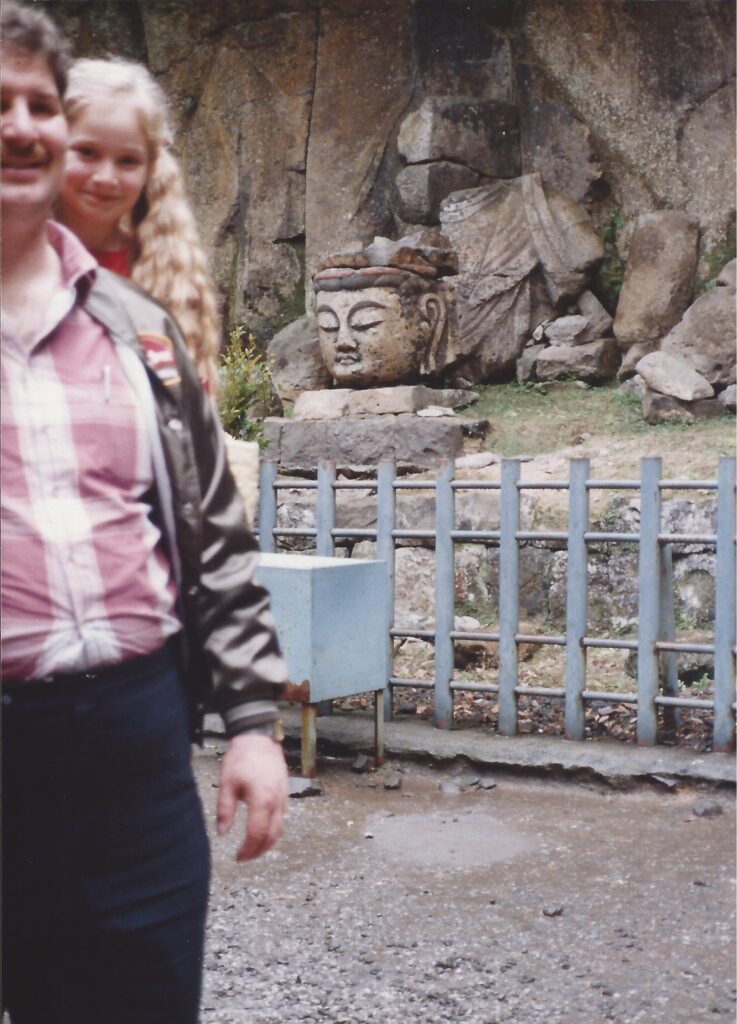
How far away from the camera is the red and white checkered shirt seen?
1.16 metres

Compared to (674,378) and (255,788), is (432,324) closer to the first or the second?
(674,378)

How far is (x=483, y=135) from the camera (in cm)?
1158

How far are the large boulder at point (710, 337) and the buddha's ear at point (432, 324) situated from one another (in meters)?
1.93

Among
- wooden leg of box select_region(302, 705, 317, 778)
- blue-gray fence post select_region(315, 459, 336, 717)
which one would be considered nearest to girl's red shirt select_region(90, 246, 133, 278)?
wooden leg of box select_region(302, 705, 317, 778)

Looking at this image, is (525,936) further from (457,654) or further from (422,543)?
(422,543)

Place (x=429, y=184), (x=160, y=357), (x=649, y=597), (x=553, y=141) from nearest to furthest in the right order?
(x=160, y=357) → (x=649, y=597) → (x=429, y=184) → (x=553, y=141)

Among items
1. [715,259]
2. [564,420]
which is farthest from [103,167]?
[715,259]

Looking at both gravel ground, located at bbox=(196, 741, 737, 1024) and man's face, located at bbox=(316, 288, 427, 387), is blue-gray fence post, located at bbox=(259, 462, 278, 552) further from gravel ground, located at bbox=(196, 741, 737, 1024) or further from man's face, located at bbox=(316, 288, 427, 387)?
man's face, located at bbox=(316, 288, 427, 387)

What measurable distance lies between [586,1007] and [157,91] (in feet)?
7.45

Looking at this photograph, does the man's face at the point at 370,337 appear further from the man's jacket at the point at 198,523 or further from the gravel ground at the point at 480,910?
the man's jacket at the point at 198,523

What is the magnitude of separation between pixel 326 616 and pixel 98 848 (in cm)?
352

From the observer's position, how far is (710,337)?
952cm

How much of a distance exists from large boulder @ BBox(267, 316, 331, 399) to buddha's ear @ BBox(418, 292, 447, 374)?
131cm

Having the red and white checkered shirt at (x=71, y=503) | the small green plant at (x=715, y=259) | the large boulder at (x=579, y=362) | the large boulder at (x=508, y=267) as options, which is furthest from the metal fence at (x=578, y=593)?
the small green plant at (x=715, y=259)
